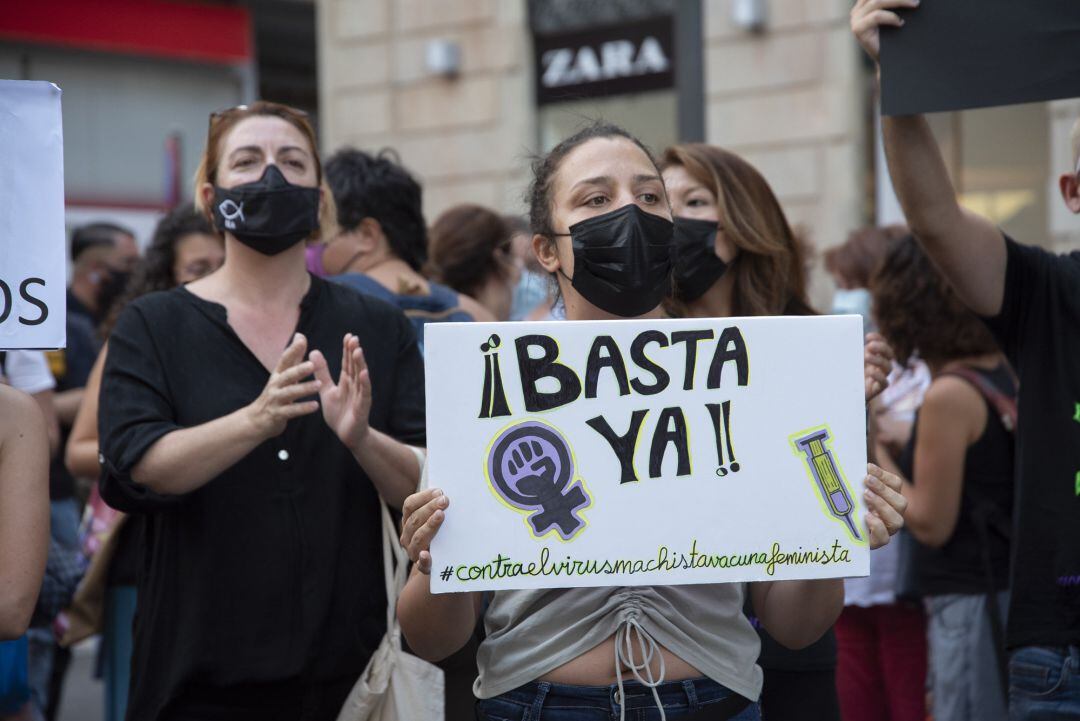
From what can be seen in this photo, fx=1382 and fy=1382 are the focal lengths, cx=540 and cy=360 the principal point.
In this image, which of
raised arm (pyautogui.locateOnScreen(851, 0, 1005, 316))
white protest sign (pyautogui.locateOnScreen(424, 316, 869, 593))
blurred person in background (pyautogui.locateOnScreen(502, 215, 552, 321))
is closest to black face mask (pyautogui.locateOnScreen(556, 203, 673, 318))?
white protest sign (pyautogui.locateOnScreen(424, 316, 869, 593))

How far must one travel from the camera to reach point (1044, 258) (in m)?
3.05

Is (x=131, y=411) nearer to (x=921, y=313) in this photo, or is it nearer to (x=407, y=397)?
(x=407, y=397)

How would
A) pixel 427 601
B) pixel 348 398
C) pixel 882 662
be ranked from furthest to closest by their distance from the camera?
1. pixel 882 662
2. pixel 348 398
3. pixel 427 601

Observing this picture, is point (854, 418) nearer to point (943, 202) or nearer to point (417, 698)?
point (943, 202)

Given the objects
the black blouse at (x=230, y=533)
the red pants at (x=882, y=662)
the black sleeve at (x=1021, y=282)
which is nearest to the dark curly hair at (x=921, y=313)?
the red pants at (x=882, y=662)

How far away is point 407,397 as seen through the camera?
11.1 ft

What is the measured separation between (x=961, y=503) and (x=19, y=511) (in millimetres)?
2735

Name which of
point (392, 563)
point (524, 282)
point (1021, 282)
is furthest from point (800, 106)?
point (392, 563)

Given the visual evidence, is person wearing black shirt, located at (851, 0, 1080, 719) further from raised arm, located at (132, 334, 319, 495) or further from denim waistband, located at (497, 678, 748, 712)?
raised arm, located at (132, 334, 319, 495)

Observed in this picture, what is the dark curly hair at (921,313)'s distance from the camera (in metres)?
4.34

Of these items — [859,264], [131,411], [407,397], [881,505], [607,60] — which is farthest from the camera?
[607,60]

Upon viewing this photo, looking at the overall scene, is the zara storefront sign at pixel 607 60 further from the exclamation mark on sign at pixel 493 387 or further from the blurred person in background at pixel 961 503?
the exclamation mark on sign at pixel 493 387

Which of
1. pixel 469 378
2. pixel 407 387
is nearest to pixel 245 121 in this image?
pixel 407 387

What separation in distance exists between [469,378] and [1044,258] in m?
1.37
